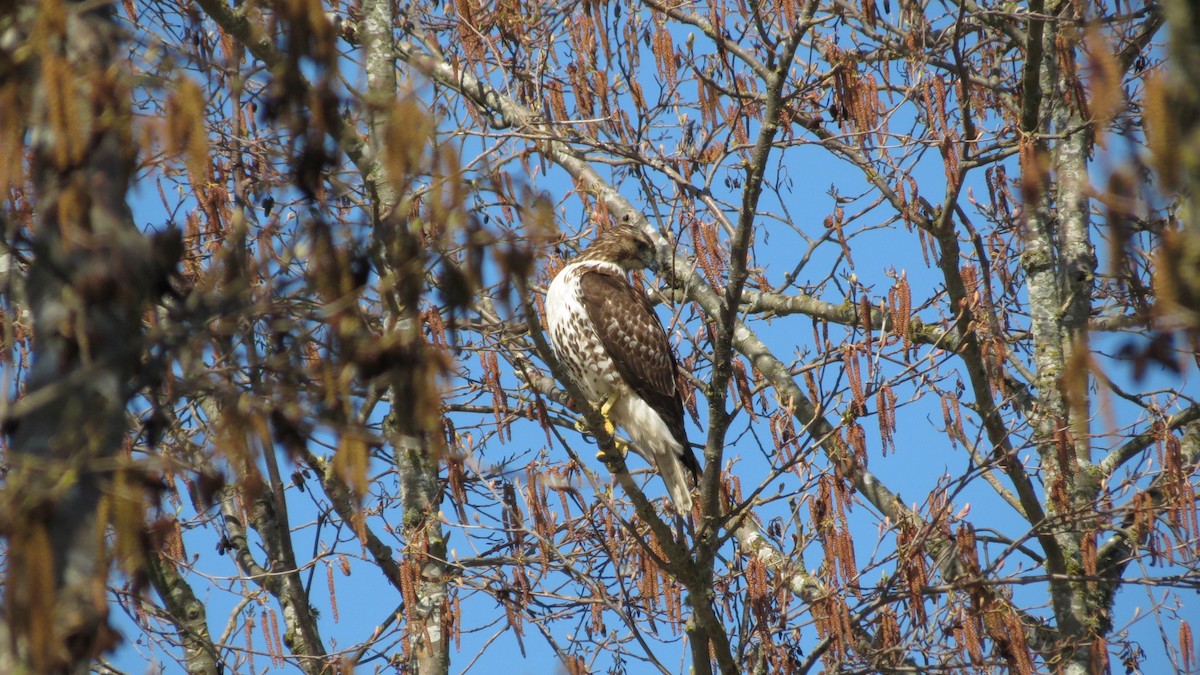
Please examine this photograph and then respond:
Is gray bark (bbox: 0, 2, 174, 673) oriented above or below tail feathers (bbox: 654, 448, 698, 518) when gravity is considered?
below

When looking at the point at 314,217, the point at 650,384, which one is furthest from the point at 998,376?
the point at 314,217

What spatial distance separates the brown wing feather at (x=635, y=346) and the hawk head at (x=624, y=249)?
0.19 metres

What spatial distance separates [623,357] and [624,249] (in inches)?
27.7

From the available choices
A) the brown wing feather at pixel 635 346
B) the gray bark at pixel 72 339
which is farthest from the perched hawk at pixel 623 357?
the gray bark at pixel 72 339

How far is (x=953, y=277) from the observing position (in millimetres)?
5477

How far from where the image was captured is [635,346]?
6.76 metres

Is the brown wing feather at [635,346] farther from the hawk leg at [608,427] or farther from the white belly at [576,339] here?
the hawk leg at [608,427]

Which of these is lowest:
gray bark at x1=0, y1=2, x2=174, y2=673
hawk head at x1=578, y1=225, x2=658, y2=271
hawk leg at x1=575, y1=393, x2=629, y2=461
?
gray bark at x1=0, y1=2, x2=174, y2=673

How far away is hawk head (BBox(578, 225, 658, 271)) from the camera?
7.06 meters

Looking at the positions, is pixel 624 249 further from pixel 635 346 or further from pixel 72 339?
pixel 72 339

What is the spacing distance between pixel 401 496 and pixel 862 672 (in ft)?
8.87

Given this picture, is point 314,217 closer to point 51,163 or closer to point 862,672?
point 51,163

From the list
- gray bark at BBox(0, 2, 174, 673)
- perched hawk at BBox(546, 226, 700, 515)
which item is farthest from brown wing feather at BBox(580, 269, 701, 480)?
gray bark at BBox(0, 2, 174, 673)

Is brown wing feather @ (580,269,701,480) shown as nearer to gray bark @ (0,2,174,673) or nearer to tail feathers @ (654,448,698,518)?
tail feathers @ (654,448,698,518)
